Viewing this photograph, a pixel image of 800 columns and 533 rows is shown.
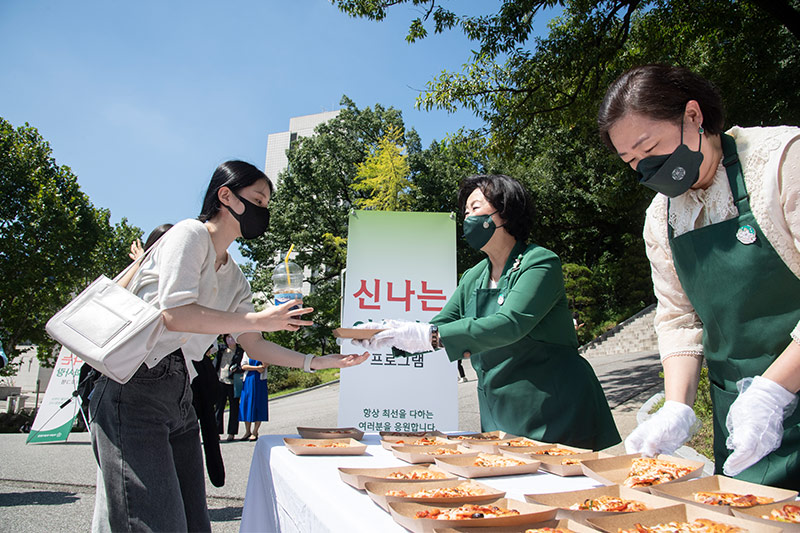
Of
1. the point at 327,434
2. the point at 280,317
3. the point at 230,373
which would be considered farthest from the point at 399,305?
the point at 230,373

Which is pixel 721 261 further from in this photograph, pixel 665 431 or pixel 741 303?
pixel 665 431

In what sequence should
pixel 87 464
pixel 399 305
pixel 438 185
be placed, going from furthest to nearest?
pixel 438 185, pixel 87 464, pixel 399 305

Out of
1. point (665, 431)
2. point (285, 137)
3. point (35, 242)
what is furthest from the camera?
point (285, 137)

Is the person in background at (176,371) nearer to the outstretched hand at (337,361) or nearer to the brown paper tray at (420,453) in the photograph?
the outstretched hand at (337,361)

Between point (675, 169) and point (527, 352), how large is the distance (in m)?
0.90

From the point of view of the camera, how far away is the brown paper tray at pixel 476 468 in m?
1.36

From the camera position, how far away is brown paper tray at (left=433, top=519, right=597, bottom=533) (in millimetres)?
830

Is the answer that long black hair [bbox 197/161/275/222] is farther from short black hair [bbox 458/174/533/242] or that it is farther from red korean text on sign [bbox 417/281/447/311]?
red korean text on sign [bbox 417/281/447/311]

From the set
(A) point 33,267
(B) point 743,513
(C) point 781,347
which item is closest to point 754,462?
(C) point 781,347

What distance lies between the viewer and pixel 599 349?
16.2m

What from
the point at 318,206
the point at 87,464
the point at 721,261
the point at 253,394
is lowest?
the point at 87,464

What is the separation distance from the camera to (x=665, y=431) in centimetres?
145

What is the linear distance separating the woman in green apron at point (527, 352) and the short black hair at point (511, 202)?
0.14 metres

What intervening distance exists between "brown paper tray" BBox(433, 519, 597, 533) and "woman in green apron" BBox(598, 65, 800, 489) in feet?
2.12
